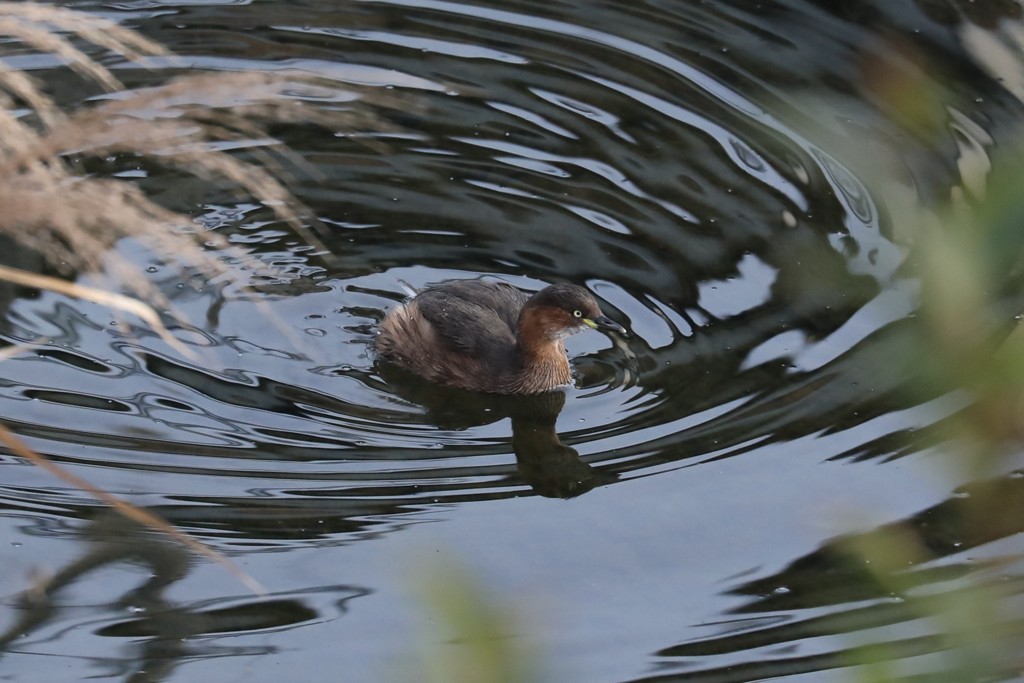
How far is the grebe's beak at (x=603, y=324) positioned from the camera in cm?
538

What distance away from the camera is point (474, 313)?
5766 millimetres

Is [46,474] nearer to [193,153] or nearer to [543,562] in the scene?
[543,562]

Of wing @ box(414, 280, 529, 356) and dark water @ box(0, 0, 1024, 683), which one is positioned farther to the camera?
wing @ box(414, 280, 529, 356)

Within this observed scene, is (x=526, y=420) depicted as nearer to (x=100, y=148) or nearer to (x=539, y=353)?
(x=539, y=353)

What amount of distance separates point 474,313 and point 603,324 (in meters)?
0.63

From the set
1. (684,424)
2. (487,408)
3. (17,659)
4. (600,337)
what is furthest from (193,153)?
(600,337)

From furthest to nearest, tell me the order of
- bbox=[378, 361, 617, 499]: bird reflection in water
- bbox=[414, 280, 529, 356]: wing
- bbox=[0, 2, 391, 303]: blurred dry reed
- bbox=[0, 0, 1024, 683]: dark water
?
bbox=[414, 280, 529, 356]: wing → bbox=[378, 361, 617, 499]: bird reflection in water → bbox=[0, 0, 1024, 683]: dark water → bbox=[0, 2, 391, 303]: blurred dry reed

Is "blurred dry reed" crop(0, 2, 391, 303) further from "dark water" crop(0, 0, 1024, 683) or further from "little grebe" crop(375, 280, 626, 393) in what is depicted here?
"little grebe" crop(375, 280, 626, 393)

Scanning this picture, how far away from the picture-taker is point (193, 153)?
2.21 meters

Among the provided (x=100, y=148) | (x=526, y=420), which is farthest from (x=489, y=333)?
(x=100, y=148)

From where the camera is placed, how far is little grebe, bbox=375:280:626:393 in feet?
17.7

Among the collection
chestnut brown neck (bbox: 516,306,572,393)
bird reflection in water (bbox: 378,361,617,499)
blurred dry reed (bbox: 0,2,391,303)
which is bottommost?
blurred dry reed (bbox: 0,2,391,303)

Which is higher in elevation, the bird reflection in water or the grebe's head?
the grebe's head

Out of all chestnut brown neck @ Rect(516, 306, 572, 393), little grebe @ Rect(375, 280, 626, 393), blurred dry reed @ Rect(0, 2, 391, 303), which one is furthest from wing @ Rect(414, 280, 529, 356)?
blurred dry reed @ Rect(0, 2, 391, 303)
